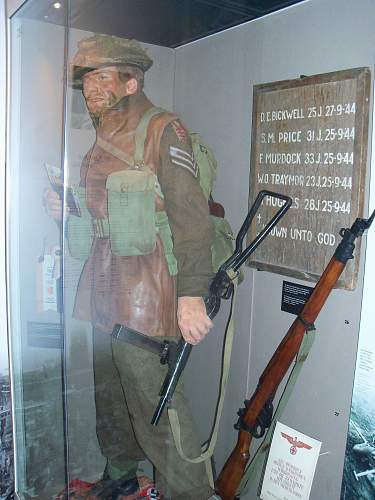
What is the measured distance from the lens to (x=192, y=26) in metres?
1.16

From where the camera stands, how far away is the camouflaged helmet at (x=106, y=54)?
1051 millimetres

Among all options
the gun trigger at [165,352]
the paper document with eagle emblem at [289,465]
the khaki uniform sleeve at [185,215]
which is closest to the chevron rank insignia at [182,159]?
the khaki uniform sleeve at [185,215]

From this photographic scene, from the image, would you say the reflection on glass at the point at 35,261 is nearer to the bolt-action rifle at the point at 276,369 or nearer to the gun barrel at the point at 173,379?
the gun barrel at the point at 173,379

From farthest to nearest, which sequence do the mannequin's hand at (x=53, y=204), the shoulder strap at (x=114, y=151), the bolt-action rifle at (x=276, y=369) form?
the mannequin's hand at (x=53, y=204) < the shoulder strap at (x=114, y=151) < the bolt-action rifle at (x=276, y=369)

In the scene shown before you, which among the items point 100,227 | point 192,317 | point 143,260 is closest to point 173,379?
point 192,317

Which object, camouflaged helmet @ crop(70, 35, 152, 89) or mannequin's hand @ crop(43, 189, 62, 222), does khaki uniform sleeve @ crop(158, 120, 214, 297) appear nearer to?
camouflaged helmet @ crop(70, 35, 152, 89)

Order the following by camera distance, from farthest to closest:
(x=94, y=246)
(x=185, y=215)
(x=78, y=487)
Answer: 1. (x=78, y=487)
2. (x=94, y=246)
3. (x=185, y=215)

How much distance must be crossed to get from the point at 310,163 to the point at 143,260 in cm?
42

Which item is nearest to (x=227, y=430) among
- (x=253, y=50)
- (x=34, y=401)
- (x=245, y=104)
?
(x=34, y=401)

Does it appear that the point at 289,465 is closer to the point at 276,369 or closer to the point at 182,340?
the point at 276,369

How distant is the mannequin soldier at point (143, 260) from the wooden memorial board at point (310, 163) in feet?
0.66

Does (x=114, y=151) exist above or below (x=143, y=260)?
above

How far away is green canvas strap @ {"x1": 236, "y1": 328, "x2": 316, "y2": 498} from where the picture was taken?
1058 millimetres

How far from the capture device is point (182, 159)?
3.45 ft
